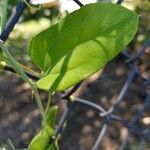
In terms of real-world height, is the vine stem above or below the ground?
above

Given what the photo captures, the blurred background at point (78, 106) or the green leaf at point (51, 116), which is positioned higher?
the green leaf at point (51, 116)

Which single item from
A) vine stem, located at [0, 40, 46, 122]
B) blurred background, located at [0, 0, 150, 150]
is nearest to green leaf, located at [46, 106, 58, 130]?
vine stem, located at [0, 40, 46, 122]

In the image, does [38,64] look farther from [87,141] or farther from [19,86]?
[19,86]

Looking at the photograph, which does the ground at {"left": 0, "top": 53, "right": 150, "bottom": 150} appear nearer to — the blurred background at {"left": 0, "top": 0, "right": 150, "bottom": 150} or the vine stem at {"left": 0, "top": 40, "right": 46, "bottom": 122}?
the blurred background at {"left": 0, "top": 0, "right": 150, "bottom": 150}

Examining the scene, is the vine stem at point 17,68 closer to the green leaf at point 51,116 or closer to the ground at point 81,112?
the green leaf at point 51,116

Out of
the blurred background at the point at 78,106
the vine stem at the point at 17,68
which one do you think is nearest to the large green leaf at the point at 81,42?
the vine stem at the point at 17,68

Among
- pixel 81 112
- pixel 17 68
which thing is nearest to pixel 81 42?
pixel 17 68

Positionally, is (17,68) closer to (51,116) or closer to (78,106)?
(51,116)
